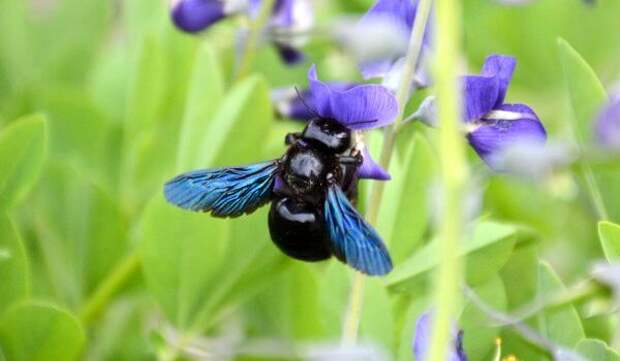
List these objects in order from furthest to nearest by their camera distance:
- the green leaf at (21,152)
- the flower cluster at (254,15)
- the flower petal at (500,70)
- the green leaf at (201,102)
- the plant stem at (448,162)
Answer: the flower cluster at (254,15) < the green leaf at (201,102) < the green leaf at (21,152) < the flower petal at (500,70) < the plant stem at (448,162)

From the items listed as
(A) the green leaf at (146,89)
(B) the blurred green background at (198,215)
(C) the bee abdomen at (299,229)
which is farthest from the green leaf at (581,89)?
(A) the green leaf at (146,89)

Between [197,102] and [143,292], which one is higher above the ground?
[197,102]

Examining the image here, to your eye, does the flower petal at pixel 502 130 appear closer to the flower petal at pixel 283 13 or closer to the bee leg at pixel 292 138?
the bee leg at pixel 292 138

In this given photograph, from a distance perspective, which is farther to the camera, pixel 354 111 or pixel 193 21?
pixel 193 21

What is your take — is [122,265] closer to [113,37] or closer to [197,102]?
[197,102]

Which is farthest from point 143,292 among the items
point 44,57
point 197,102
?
point 44,57

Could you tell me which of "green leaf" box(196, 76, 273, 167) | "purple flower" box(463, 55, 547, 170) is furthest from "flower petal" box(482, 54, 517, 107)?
"green leaf" box(196, 76, 273, 167)
